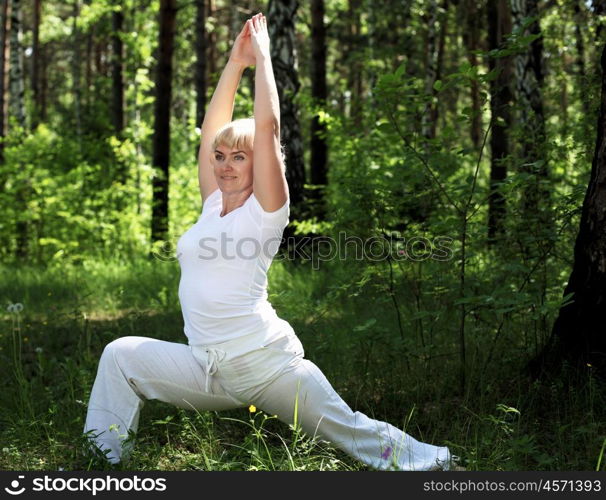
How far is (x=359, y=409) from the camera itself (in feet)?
15.0

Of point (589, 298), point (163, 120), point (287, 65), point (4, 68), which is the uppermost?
point (4, 68)

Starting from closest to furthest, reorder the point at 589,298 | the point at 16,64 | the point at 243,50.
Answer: the point at 243,50 → the point at 589,298 → the point at 16,64

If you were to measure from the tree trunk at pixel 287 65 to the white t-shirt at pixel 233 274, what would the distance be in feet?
22.5

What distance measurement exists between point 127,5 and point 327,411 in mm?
14207

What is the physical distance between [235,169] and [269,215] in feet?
1.06

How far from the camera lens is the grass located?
370cm

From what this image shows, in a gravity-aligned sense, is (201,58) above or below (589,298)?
above

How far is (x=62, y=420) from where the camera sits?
4328mm

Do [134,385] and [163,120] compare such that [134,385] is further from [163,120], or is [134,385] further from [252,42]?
[163,120]

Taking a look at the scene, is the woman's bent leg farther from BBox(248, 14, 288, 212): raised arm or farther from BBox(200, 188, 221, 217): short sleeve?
BBox(200, 188, 221, 217): short sleeve

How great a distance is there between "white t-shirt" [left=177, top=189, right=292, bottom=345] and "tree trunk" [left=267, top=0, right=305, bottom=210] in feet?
22.5

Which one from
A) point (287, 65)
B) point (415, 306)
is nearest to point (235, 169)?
point (415, 306)

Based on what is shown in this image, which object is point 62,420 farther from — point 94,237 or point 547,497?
point 94,237

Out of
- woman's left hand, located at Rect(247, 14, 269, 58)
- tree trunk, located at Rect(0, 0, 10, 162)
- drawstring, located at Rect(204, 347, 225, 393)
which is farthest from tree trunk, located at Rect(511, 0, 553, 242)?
tree trunk, located at Rect(0, 0, 10, 162)
